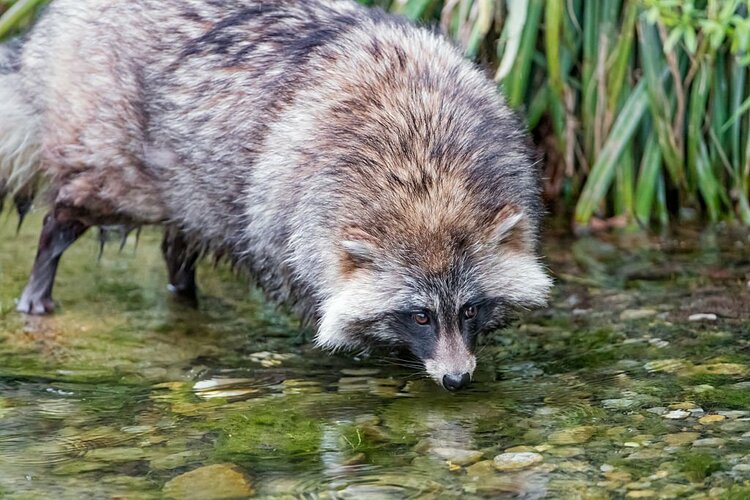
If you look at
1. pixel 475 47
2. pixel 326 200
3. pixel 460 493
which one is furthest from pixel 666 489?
pixel 475 47

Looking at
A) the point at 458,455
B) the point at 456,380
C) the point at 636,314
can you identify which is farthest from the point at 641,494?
the point at 636,314

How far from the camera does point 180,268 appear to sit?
580 centimetres

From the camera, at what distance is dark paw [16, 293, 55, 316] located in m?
5.41

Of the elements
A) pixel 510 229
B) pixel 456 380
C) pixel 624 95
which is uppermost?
pixel 624 95

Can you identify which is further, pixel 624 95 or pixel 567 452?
pixel 624 95

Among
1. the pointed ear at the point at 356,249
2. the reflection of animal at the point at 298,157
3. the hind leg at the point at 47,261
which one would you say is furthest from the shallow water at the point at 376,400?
the pointed ear at the point at 356,249

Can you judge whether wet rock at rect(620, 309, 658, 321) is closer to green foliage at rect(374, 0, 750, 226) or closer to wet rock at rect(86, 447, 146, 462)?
green foliage at rect(374, 0, 750, 226)

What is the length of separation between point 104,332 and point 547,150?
3.11 meters

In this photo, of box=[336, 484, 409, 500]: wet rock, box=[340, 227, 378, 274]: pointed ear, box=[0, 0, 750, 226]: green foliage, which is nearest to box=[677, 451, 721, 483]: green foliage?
box=[336, 484, 409, 500]: wet rock

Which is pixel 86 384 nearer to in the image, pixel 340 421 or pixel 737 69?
pixel 340 421

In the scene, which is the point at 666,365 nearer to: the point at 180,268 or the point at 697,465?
the point at 697,465

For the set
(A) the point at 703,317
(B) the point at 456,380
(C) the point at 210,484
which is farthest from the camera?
(A) the point at 703,317

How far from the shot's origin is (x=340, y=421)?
386 centimetres

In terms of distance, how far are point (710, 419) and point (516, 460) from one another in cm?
70
